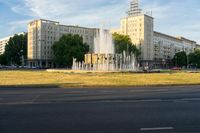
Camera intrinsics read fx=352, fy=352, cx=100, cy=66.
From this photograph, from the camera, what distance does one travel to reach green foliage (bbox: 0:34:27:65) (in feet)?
537

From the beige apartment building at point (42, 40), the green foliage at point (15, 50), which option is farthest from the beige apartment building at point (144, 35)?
the green foliage at point (15, 50)

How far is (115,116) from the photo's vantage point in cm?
1070

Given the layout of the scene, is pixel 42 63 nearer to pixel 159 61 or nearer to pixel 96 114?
pixel 159 61

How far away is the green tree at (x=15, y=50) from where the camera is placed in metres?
164

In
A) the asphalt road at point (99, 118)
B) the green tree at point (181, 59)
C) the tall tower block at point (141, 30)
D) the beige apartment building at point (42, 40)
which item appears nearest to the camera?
the asphalt road at point (99, 118)

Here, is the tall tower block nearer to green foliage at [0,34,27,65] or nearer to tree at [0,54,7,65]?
green foliage at [0,34,27,65]

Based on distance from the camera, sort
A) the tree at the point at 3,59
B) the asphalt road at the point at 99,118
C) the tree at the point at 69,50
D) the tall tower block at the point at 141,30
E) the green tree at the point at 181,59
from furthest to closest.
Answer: the tree at the point at 3,59 < the tall tower block at the point at 141,30 < the green tree at the point at 181,59 < the tree at the point at 69,50 < the asphalt road at the point at 99,118

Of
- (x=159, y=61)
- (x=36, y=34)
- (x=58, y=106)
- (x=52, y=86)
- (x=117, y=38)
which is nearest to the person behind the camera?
(x=58, y=106)

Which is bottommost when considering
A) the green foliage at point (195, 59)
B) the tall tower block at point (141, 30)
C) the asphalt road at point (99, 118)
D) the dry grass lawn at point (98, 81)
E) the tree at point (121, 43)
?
the asphalt road at point (99, 118)

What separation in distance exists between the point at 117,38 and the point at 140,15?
41476 millimetres

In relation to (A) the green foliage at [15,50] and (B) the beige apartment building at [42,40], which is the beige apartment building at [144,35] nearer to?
(B) the beige apartment building at [42,40]

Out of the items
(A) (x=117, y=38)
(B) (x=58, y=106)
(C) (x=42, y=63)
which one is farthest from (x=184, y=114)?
(C) (x=42, y=63)

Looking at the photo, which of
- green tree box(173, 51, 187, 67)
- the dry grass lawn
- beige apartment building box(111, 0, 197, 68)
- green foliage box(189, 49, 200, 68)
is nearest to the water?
the dry grass lawn

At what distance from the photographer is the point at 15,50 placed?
165 metres
